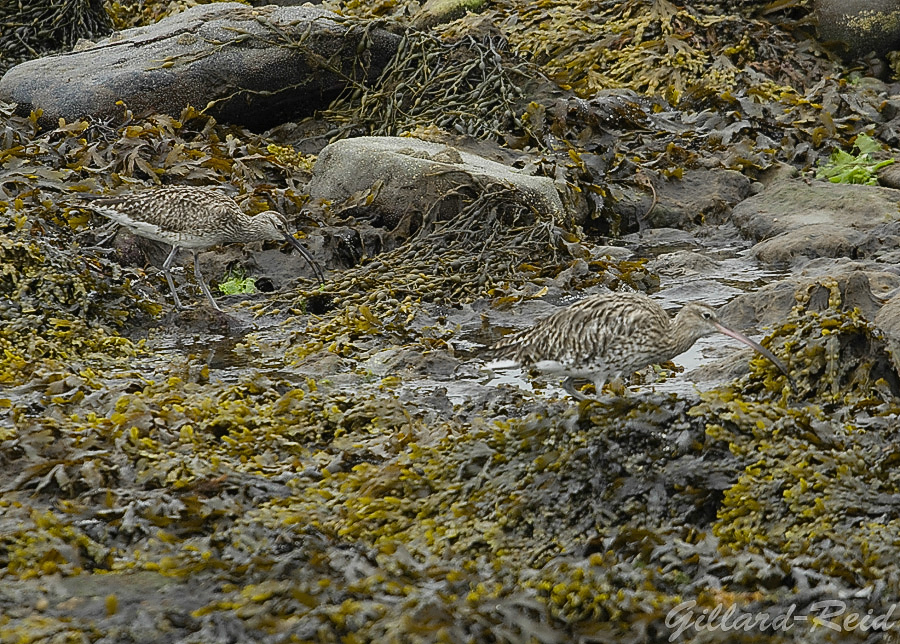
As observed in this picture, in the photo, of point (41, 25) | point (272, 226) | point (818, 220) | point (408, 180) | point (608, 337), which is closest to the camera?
point (608, 337)

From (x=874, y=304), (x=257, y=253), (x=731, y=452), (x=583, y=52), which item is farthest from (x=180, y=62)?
(x=731, y=452)

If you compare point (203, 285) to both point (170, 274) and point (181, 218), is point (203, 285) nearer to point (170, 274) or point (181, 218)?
point (170, 274)

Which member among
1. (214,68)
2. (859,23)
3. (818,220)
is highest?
(214,68)

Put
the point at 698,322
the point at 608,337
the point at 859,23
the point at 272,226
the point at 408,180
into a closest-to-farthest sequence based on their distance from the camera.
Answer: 1. the point at 608,337
2. the point at 698,322
3. the point at 272,226
4. the point at 408,180
5. the point at 859,23

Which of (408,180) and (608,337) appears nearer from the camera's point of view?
(608,337)

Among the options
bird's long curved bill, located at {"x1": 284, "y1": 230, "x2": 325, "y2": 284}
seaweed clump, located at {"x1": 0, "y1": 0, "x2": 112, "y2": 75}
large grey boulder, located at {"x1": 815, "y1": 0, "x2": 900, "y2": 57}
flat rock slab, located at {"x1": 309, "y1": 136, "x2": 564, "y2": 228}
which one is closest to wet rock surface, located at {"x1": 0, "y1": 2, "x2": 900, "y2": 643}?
flat rock slab, located at {"x1": 309, "y1": 136, "x2": 564, "y2": 228}

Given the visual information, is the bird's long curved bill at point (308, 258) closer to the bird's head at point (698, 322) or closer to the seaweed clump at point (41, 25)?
Answer: the bird's head at point (698, 322)

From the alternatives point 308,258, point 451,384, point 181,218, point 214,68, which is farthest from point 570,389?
point 214,68

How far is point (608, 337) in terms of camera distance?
15.3 ft

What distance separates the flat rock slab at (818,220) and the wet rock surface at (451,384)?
0.11ft

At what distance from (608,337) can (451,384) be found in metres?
1.31

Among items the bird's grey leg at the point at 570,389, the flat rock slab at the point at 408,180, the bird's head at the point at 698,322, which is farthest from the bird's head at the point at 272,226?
the bird's head at the point at 698,322

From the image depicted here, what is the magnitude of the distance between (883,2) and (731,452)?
9.28 metres

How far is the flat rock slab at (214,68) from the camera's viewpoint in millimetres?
9055
